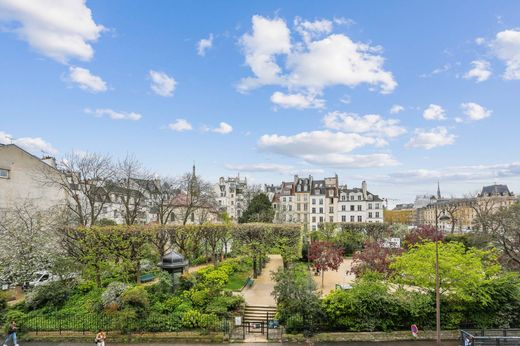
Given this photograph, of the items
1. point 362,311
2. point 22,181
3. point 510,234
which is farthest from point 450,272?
point 22,181

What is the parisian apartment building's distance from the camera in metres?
68.0

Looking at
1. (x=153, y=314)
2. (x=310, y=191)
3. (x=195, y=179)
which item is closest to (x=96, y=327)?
(x=153, y=314)

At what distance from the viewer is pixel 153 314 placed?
17906mm

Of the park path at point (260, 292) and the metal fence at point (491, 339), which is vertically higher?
the metal fence at point (491, 339)

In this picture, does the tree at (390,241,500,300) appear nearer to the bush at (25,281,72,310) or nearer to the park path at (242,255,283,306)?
the park path at (242,255,283,306)

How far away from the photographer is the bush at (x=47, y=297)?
1970 cm

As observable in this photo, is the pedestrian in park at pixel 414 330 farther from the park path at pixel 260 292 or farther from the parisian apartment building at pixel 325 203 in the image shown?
the parisian apartment building at pixel 325 203

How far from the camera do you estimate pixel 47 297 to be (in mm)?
19859

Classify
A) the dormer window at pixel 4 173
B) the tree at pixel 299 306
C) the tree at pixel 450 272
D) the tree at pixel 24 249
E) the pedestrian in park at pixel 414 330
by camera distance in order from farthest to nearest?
the dormer window at pixel 4 173, the tree at pixel 24 249, the tree at pixel 299 306, the pedestrian in park at pixel 414 330, the tree at pixel 450 272

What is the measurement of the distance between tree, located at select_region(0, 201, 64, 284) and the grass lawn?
44.2 feet

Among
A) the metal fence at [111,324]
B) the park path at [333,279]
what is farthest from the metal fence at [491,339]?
the metal fence at [111,324]

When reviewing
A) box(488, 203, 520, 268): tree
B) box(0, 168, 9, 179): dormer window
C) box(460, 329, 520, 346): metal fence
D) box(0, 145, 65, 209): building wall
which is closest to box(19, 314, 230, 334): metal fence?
box(460, 329, 520, 346): metal fence

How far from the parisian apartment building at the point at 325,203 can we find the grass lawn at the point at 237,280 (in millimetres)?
38331

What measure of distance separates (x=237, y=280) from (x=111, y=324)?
458 inches
